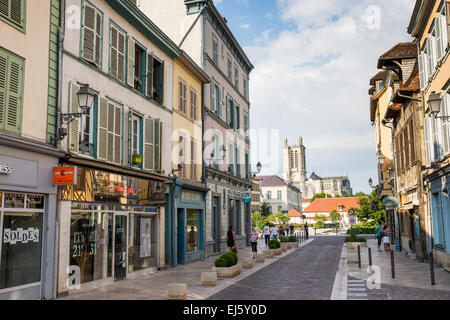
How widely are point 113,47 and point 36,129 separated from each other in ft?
16.5

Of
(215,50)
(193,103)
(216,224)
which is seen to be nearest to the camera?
(193,103)

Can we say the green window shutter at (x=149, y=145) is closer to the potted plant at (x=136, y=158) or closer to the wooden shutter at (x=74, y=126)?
the potted plant at (x=136, y=158)

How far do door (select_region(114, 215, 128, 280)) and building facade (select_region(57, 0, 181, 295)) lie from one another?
3 centimetres

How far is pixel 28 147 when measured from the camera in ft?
33.1

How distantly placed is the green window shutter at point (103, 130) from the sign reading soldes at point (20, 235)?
341 centimetres

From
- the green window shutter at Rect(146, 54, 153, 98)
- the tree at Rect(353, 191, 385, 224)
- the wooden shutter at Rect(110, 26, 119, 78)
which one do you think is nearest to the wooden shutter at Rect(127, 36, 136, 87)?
the wooden shutter at Rect(110, 26, 119, 78)

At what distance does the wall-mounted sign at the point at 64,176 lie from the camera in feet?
36.1

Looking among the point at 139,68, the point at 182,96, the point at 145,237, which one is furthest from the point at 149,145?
the point at 182,96

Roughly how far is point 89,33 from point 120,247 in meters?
6.75

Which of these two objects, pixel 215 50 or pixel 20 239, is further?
pixel 215 50

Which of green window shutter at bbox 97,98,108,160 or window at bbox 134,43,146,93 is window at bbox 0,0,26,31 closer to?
green window shutter at bbox 97,98,108,160

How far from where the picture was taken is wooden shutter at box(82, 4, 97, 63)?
12953 millimetres

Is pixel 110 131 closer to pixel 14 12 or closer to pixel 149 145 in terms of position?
pixel 149 145
